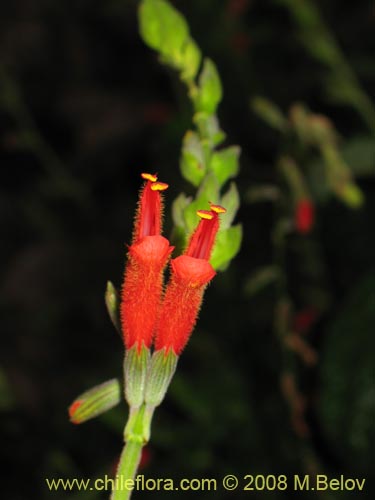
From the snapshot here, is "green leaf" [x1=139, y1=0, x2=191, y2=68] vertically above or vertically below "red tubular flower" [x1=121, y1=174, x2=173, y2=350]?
above

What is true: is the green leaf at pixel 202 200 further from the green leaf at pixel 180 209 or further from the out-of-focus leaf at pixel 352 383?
the out-of-focus leaf at pixel 352 383

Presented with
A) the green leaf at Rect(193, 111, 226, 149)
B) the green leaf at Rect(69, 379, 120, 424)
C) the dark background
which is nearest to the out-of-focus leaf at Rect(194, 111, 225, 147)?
the green leaf at Rect(193, 111, 226, 149)

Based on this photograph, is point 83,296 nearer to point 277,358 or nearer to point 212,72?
point 277,358

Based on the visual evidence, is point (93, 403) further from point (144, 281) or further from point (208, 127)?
point (208, 127)

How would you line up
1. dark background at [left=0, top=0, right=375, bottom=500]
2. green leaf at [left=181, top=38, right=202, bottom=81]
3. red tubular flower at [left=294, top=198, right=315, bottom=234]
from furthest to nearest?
dark background at [left=0, top=0, right=375, bottom=500]
red tubular flower at [left=294, top=198, right=315, bottom=234]
green leaf at [left=181, top=38, right=202, bottom=81]

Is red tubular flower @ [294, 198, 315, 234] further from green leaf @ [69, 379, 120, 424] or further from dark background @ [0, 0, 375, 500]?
green leaf @ [69, 379, 120, 424]

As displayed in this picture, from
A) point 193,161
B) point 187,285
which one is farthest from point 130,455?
point 193,161

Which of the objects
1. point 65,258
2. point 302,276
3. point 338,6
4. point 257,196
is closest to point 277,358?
point 302,276
